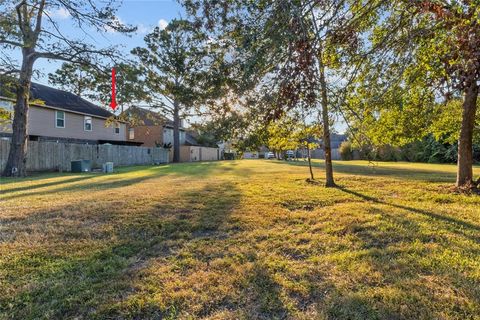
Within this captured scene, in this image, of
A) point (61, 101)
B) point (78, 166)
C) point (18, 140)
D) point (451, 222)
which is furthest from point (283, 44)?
point (61, 101)

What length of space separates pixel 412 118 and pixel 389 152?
22911mm

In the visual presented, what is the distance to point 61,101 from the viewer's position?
2125cm

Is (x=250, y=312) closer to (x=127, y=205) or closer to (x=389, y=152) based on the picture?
(x=127, y=205)

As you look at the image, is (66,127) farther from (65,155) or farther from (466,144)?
(466,144)

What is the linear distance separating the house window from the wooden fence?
3.74 meters

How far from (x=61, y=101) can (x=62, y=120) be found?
163 cm

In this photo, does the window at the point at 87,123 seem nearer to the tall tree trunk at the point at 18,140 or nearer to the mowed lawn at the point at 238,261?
the tall tree trunk at the point at 18,140

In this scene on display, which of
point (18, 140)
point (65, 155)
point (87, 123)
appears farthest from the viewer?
point (87, 123)

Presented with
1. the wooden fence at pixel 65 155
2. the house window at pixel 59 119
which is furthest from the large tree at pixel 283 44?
the house window at pixel 59 119

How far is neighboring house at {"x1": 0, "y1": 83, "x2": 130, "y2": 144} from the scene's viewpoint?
734 inches

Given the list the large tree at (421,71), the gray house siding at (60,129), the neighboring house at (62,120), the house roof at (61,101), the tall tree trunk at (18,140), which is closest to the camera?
the large tree at (421,71)

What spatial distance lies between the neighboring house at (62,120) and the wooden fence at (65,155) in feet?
7.03

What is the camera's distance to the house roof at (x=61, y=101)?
19.7 m

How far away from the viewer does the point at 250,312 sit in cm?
229
